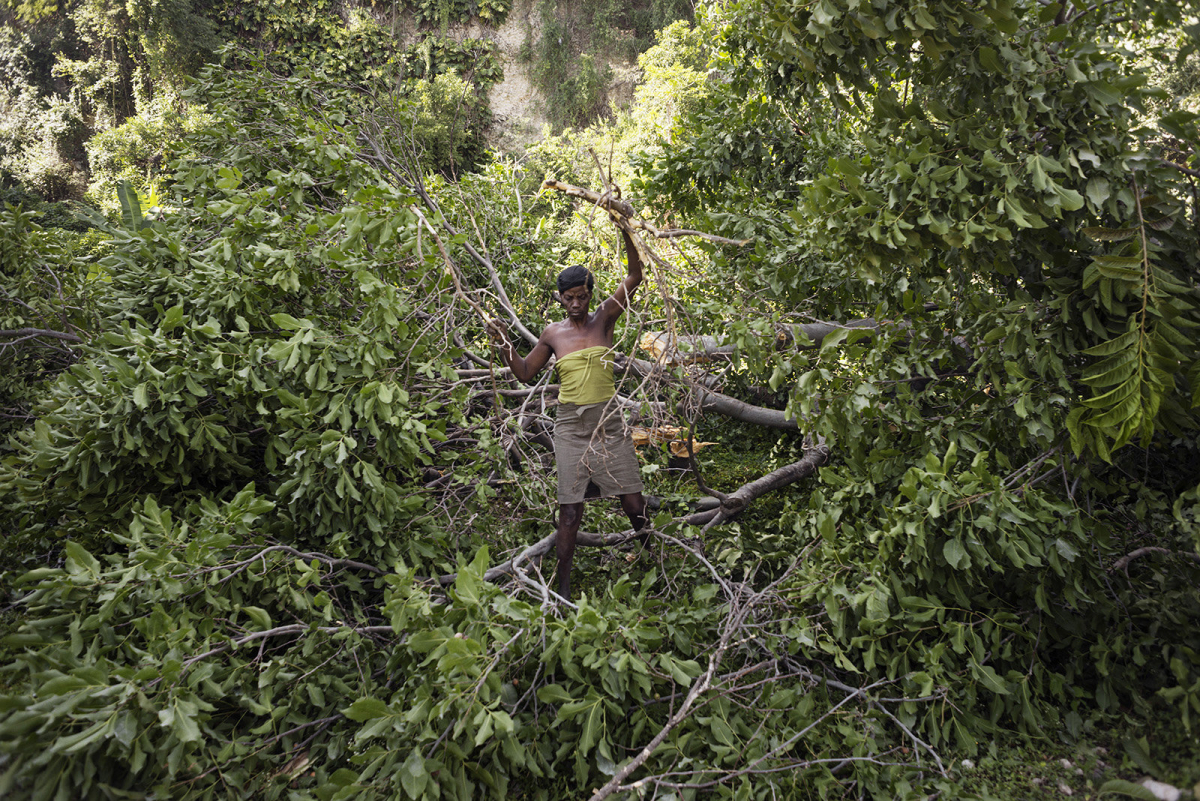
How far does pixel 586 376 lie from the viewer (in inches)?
128

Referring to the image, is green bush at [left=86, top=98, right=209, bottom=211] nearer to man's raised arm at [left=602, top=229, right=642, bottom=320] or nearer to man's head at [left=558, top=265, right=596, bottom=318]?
man's head at [left=558, top=265, right=596, bottom=318]

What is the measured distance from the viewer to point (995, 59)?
2262mm

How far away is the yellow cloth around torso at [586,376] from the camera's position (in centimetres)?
324

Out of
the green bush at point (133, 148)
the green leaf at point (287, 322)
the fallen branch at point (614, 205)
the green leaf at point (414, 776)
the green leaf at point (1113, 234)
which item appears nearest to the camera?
the green leaf at point (414, 776)

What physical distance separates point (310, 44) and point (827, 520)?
18.5 meters

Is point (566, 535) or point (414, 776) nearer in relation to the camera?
point (414, 776)

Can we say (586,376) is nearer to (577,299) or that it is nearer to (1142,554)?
(577,299)

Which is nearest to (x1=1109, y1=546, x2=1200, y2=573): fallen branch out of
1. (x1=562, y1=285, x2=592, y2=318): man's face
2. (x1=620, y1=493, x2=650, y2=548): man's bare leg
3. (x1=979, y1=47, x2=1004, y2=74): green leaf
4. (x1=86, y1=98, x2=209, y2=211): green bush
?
(x1=979, y1=47, x2=1004, y2=74): green leaf

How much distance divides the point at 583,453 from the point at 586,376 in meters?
0.39

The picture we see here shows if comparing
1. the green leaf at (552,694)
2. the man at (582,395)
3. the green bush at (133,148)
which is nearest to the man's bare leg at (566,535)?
the man at (582,395)

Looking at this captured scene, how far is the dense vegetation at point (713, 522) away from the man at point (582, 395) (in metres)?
0.33

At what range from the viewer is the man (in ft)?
10.6

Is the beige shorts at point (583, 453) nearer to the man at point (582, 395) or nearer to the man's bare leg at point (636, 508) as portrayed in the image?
the man at point (582, 395)

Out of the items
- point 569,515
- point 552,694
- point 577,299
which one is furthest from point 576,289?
point 552,694
